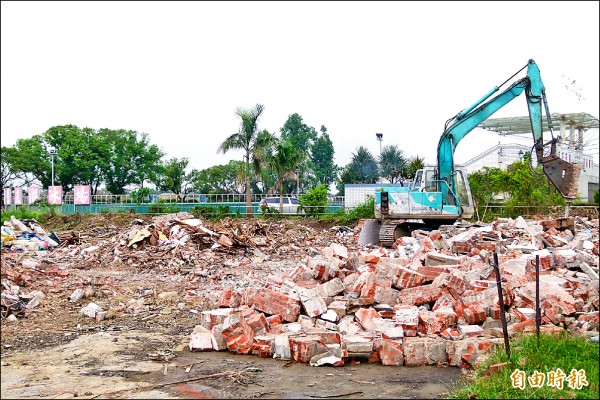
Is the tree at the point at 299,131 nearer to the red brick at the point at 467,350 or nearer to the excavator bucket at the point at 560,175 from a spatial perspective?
the excavator bucket at the point at 560,175

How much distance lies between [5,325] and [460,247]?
9.19 metres

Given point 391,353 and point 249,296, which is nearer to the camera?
point 391,353

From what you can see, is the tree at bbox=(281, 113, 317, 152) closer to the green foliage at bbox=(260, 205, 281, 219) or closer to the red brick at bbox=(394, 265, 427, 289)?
the green foliage at bbox=(260, 205, 281, 219)

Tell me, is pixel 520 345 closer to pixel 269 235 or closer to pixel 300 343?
pixel 300 343

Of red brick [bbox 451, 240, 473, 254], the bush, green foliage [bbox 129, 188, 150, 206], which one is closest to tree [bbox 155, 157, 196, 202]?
green foliage [bbox 129, 188, 150, 206]

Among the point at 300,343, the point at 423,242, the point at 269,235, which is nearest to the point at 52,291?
the point at 300,343

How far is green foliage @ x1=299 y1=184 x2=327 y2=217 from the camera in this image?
30297 millimetres

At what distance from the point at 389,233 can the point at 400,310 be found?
10872 millimetres

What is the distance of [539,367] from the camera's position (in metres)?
5.09

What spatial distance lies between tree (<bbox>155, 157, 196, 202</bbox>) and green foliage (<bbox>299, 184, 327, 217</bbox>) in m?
19.2

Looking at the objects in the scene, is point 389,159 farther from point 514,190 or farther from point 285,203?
point 514,190

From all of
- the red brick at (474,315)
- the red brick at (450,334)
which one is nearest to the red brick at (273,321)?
the red brick at (450,334)

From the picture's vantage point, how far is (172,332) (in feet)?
28.0

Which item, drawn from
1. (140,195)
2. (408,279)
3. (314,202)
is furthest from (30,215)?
(408,279)
